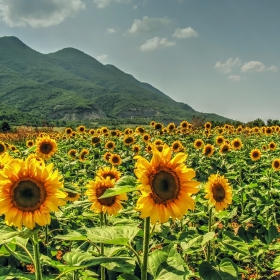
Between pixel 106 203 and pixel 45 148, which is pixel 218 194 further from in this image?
pixel 45 148

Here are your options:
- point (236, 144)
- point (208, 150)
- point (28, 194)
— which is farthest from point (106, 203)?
point (236, 144)

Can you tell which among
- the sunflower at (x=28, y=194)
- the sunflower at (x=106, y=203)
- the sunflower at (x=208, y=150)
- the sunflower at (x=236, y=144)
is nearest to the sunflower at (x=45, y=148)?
the sunflower at (x=106, y=203)

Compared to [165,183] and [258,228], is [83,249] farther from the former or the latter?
[258,228]

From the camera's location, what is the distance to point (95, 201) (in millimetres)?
2980

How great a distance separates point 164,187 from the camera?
205cm

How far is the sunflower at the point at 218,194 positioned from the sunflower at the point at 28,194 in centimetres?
169

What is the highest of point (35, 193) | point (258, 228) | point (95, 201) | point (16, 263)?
point (35, 193)

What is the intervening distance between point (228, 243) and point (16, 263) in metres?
1.89

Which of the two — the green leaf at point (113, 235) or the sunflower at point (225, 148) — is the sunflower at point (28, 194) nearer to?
the green leaf at point (113, 235)

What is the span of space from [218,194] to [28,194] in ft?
6.29

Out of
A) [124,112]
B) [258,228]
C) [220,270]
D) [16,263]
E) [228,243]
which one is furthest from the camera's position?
[124,112]

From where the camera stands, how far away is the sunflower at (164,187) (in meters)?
1.97

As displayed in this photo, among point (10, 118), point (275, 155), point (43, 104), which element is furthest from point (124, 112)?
point (275, 155)

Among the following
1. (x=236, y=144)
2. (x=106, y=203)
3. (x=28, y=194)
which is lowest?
(x=106, y=203)
